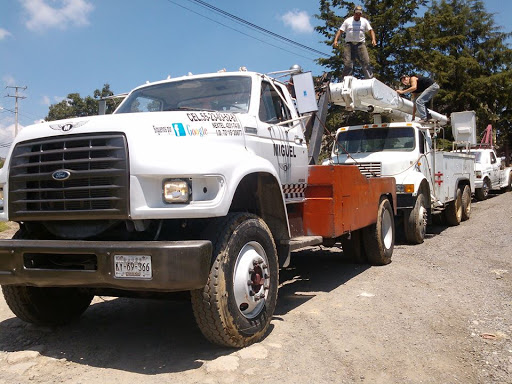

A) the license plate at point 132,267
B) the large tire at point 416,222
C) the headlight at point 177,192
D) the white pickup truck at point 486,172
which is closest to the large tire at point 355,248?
the large tire at point 416,222

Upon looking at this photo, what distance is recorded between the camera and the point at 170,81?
5.58m

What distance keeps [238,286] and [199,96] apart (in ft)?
7.09

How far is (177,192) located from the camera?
3.56m

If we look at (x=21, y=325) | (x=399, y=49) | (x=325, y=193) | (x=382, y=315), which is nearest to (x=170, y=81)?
(x=325, y=193)

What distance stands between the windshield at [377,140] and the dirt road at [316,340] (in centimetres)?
390

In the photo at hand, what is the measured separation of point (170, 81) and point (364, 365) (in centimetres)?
361

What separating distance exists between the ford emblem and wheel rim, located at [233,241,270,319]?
1446 millimetres

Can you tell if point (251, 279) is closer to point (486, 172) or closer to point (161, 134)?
point (161, 134)

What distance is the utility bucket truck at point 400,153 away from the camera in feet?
29.8

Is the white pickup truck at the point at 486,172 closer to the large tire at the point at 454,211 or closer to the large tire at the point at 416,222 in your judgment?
the large tire at the point at 454,211

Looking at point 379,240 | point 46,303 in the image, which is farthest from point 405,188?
point 46,303

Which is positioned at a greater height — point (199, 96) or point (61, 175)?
point (199, 96)

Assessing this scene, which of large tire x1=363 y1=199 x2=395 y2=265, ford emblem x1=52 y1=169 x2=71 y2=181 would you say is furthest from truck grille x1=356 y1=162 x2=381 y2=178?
ford emblem x1=52 y1=169 x2=71 y2=181

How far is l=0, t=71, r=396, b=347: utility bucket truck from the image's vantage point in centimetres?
351
